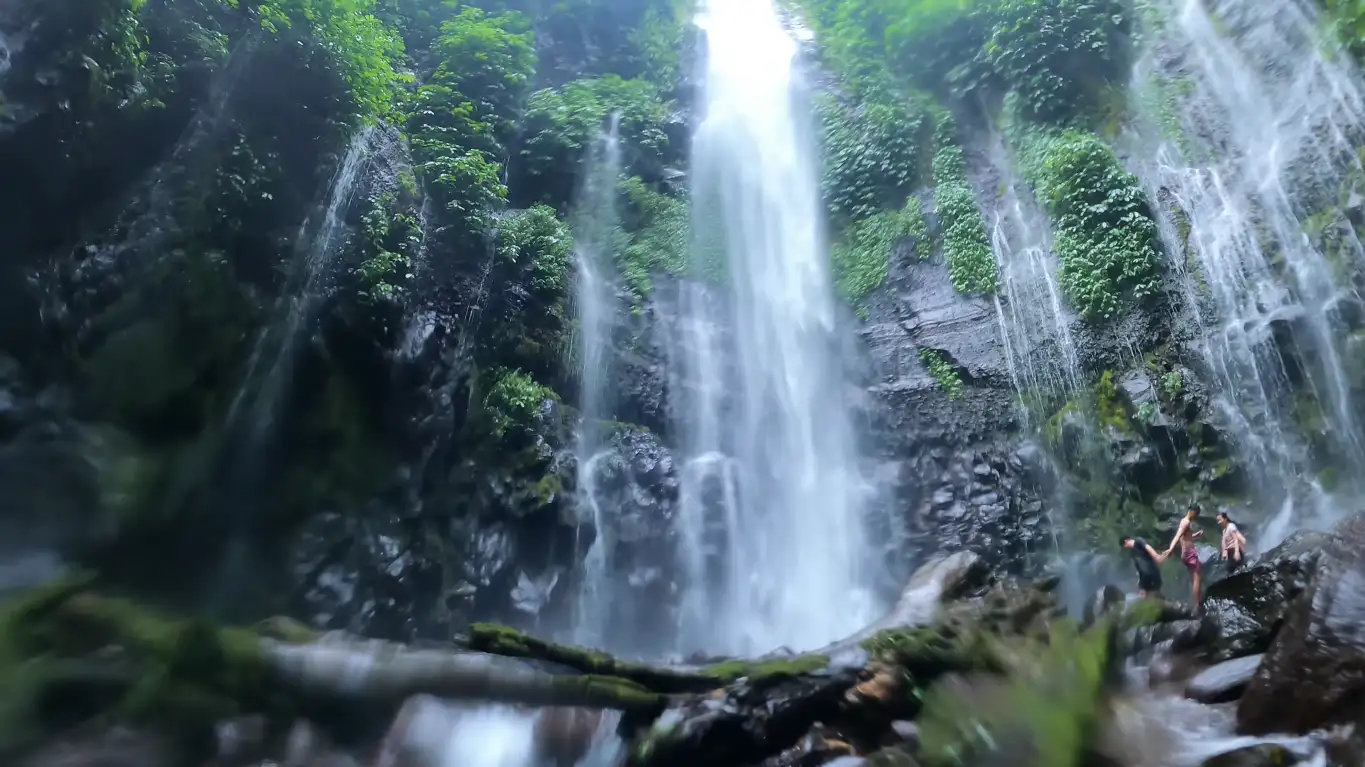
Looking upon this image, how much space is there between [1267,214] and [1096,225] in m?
2.00

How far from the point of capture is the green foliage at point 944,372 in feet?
39.4

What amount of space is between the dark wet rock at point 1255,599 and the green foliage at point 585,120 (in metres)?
11.1

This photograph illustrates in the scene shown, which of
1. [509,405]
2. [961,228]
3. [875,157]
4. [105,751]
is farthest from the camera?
[875,157]

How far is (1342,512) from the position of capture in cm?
853

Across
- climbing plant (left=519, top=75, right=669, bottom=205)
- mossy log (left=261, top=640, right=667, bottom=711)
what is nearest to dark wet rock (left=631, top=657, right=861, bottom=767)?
mossy log (left=261, top=640, right=667, bottom=711)

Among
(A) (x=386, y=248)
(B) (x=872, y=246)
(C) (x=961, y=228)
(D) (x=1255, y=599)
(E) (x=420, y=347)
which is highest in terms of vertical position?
(B) (x=872, y=246)

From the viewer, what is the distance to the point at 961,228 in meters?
12.8

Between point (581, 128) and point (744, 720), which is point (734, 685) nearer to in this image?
point (744, 720)

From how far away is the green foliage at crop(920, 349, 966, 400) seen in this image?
1202 centimetres

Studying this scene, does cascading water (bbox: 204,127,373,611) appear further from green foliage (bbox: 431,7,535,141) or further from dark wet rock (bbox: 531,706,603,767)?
green foliage (bbox: 431,7,535,141)

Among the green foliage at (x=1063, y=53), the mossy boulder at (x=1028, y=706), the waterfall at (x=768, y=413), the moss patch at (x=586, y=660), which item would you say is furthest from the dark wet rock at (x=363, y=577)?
the green foliage at (x=1063, y=53)

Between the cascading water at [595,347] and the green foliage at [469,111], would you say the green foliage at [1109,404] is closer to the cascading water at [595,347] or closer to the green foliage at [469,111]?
the cascading water at [595,347]

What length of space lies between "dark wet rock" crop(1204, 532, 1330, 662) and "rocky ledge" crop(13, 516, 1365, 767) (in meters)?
0.02

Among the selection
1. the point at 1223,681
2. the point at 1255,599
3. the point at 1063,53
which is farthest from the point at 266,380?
the point at 1063,53
